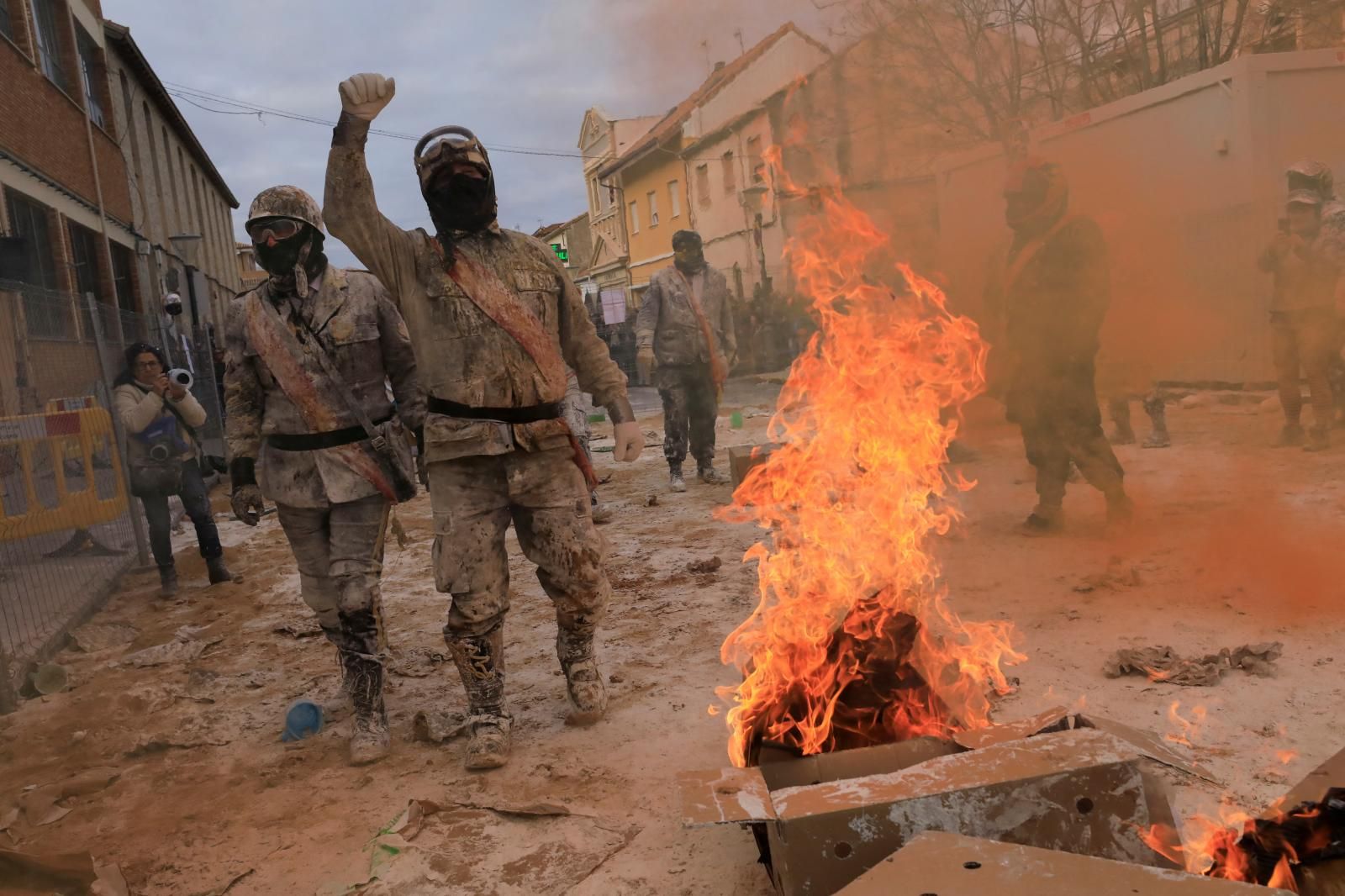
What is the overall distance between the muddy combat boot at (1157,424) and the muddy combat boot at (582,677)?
20.3 ft

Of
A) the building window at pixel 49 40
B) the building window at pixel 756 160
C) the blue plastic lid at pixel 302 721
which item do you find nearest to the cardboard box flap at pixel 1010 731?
the blue plastic lid at pixel 302 721

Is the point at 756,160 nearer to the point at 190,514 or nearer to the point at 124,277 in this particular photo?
the point at 190,514

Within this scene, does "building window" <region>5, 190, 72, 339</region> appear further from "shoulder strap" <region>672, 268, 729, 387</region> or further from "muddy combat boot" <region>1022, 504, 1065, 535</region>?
"muddy combat boot" <region>1022, 504, 1065, 535</region>

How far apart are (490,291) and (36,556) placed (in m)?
4.25

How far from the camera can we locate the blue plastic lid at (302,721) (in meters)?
4.04

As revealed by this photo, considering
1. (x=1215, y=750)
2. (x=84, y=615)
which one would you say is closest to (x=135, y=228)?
(x=84, y=615)

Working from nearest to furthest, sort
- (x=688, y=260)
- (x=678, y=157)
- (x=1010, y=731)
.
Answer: (x=1010, y=731), (x=688, y=260), (x=678, y=157)

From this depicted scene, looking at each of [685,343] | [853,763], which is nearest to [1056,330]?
[685,343]

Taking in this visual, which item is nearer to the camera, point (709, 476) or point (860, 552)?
point (860, 552)

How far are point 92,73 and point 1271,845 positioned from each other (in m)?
21.2

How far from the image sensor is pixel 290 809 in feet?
11.1

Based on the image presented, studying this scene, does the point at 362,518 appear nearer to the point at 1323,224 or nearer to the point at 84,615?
the point at 84,615

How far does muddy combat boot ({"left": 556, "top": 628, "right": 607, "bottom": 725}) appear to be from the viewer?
3.86 metres

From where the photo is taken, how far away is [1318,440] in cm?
750
